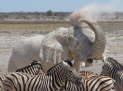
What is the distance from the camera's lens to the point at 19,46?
12.0m

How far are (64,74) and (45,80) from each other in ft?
1.18

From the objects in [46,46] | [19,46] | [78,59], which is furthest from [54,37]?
[19,46]

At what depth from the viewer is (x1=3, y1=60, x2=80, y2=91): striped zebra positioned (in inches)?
321

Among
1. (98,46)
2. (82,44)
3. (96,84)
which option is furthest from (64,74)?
(82,44)

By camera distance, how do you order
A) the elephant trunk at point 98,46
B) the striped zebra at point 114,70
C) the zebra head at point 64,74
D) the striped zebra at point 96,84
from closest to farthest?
1. the zebra head at point 64,74
2. the striped zebra at point 96,84
3. the elephant trunk at point 98,46
4. the striped zebra at point 114,70

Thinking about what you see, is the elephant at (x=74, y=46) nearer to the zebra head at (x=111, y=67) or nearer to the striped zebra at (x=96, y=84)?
the zebra head at (x=111, y=67)

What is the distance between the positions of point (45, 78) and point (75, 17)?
1989mm

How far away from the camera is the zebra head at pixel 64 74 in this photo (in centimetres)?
804

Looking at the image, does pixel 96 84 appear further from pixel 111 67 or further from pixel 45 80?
pixel 111 67

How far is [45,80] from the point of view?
8.39 m

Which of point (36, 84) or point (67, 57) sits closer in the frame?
point (36, 84)

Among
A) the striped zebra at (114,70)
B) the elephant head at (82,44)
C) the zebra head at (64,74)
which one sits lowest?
the striped zebra at (114,70)

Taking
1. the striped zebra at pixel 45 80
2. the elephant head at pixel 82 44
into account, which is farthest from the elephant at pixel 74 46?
the striped zebra at pixel 45 80

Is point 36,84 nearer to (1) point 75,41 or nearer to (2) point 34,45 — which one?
(1) point 75,41
